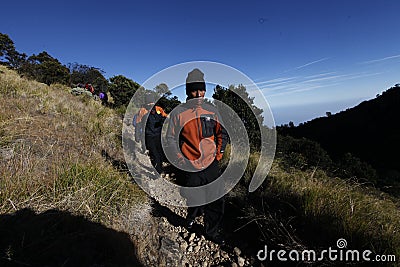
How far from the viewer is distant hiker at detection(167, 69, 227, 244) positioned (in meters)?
2.54

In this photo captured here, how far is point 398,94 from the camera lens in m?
42.2

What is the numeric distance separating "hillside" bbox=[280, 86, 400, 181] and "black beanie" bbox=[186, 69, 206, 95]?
88.5 feet

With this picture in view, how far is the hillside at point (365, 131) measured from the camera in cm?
2818

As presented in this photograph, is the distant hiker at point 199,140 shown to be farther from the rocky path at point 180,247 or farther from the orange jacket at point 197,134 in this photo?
the rocky path at point 180,247

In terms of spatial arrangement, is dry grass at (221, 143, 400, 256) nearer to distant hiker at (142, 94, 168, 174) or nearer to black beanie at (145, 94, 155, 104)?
distant hiker at (142, 94, 168, 174)

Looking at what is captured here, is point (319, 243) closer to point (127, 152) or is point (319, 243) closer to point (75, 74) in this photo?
point (127, 152)

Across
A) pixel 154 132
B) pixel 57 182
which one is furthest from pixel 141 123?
pixel 57 182

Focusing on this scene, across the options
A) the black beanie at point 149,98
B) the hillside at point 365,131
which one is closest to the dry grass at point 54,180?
the black beanie at point 149,98

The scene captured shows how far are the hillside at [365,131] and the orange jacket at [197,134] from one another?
Result: 2688cm

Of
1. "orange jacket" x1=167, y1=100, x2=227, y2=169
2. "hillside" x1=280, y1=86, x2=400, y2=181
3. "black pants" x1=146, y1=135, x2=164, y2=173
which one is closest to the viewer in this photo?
"orange jacket" x1=167, y1=100, x2=227, y2=169

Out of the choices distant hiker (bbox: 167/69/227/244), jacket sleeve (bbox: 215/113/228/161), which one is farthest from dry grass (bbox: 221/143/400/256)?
jacket sleeve (bbox: 215/113/228/161)

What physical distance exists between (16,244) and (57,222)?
1.28ft

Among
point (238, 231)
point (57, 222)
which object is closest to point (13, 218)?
point (57, 222)

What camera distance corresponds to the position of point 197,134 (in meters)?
2.53
